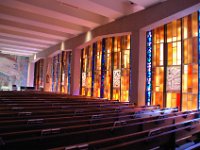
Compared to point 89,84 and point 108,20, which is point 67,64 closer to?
point 89,84

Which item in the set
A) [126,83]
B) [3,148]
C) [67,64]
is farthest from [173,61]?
[67,64]

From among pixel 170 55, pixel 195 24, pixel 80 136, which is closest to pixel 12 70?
pixel 170 55

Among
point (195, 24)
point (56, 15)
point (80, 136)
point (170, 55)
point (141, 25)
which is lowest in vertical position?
point (80, 136)

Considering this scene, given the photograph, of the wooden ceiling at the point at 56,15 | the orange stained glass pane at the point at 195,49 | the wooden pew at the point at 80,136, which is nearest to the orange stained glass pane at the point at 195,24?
the orange stained glass pane at the point at 195,49

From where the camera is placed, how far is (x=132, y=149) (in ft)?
6.02

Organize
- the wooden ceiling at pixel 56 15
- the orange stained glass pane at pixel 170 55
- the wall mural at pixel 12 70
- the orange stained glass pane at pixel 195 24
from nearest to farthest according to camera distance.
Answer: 1. the orange stained glass pane at pixel 195 24
2. the orange stained glass pane at pixel 170 55
3. the wooden ceiling at pixel 56 15
4. the wall mural at pixel 12 70

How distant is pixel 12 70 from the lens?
685 inches

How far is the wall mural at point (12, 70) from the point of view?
17.1 meters

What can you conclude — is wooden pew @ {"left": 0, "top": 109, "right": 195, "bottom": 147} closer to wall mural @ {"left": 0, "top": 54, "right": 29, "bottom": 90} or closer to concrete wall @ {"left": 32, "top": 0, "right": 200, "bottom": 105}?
concrete wall @ {"left": 32, "top": 0, "right": 200, "bottom": 105}

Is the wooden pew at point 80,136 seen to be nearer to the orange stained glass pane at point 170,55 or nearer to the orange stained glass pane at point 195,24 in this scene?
the orange stained glass pane at point 195,24

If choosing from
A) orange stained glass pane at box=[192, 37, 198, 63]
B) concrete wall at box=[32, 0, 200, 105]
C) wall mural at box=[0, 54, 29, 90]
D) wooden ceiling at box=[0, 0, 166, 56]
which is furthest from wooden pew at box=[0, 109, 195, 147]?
wall mural at box=[0, 54, 29, 90]

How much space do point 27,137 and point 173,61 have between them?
5.33 metres

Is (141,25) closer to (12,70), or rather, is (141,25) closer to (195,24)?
(195,24)

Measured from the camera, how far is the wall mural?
56.0 ft
